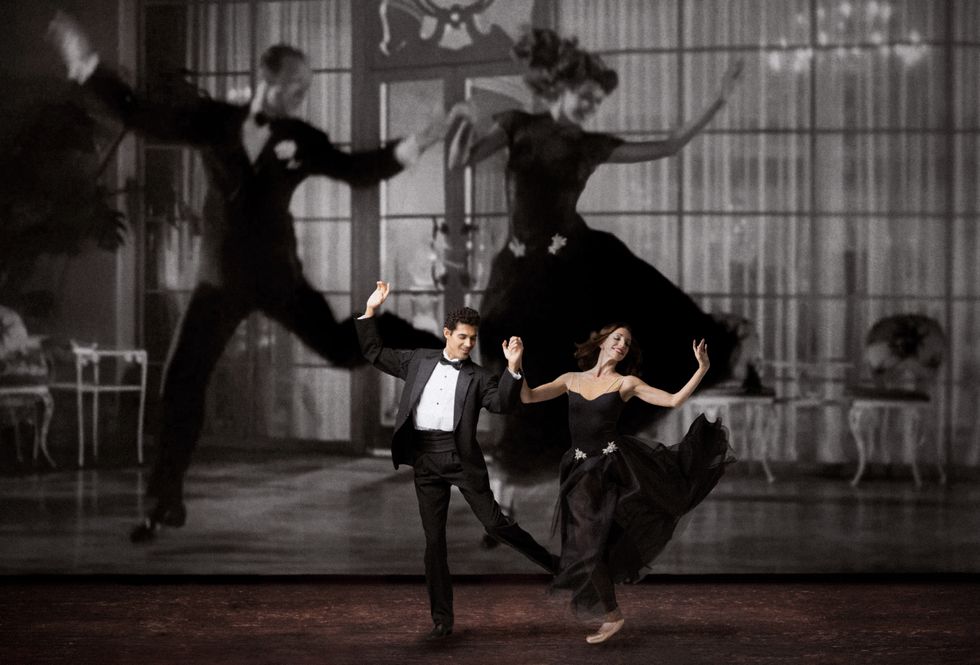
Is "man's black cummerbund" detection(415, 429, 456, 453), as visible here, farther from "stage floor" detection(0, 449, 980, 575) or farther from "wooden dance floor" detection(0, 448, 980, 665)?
"stage floor" detection(0, 449, 980, 575)

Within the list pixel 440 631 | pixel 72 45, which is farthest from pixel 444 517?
pixel 72 45

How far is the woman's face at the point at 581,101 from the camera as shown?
18.6 ft

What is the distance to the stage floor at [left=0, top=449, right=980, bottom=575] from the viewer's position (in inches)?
221

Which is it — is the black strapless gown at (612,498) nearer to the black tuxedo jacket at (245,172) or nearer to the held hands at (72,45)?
the black tuxedo jacket at (245,172)

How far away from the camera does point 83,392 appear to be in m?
5.90

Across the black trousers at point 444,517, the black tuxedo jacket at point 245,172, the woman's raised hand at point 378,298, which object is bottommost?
the black trousers at point 444,517

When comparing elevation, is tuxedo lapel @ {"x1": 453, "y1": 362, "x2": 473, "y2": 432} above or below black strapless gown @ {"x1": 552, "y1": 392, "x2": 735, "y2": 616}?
above

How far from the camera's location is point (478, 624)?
462 cm

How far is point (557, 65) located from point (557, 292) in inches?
46.4

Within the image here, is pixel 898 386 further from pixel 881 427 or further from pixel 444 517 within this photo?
pixel 444 517

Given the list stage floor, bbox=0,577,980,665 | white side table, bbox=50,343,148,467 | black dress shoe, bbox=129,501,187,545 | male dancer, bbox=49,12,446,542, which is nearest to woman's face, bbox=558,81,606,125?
male dancer, bbox=49,12,446,542

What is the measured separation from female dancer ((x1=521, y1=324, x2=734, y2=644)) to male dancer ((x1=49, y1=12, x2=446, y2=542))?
1.78 m

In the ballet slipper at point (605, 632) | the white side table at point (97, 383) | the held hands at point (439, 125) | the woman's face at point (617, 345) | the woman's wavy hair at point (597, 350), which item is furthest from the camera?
the white side table at point (97, 383)

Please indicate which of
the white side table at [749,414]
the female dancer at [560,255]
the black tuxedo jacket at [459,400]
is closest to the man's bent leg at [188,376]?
the female dancer at [560,255]
